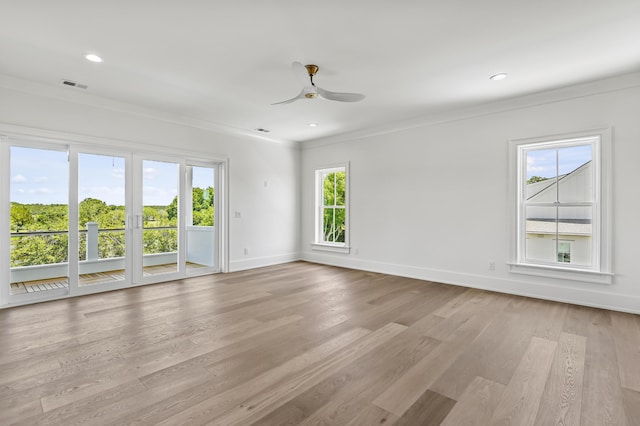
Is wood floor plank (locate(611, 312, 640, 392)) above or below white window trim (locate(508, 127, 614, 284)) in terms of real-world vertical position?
below

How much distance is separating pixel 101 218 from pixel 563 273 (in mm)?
6215

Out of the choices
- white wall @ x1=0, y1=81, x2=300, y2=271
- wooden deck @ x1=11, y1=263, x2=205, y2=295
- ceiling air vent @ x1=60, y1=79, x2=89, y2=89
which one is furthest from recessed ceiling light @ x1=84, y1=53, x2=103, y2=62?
wooden deck @ x1=11, y1=263, x2=205, y2=295

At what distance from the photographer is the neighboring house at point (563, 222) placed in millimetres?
4000

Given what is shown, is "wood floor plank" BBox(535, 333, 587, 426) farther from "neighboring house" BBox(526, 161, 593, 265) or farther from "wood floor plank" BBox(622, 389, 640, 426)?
"neighboring house" BBox(526, 161, 593, 265)

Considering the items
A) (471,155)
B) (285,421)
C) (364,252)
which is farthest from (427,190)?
(285,421)

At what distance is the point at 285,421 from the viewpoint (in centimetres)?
174

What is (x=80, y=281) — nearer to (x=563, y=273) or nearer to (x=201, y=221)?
(x=201, y=221)

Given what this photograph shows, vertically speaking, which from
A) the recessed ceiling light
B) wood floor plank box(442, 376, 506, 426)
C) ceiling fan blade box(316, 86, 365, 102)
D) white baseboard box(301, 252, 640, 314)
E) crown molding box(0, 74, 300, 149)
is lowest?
wood floor plank box(442, 376, 506, 426)

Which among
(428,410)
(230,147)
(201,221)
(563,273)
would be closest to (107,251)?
(201,221)

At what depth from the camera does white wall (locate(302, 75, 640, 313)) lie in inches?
144

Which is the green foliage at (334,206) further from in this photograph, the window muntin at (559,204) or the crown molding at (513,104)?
the window muntin at (559,204)

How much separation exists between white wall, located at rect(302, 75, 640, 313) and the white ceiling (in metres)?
0.39

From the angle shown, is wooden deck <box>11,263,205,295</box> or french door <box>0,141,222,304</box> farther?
wooden deck <box>11,263,205,295</box>

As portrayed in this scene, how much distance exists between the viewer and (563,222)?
415 centimetres
